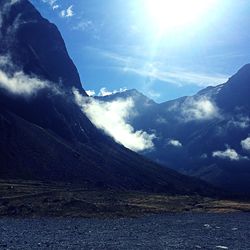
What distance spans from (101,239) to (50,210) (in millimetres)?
41473

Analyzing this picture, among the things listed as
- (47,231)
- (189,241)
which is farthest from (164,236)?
(47,231)

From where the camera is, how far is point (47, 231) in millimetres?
66250

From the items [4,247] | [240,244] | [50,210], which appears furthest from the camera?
[50,210]

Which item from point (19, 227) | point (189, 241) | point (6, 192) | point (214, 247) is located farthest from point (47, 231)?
point (6, 192)

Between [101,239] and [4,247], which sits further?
[101,239]

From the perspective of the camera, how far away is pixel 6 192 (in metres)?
143

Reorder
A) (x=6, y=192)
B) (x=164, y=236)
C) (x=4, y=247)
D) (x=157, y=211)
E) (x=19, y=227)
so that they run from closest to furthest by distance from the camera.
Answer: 1. (x=4, y=247)
2. (x=164, y=236)
3. (x=19, y=227)
4. (x=157, y=211)
5. (x=6, y=192)

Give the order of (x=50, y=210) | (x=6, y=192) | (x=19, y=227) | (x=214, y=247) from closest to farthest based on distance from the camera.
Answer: (x=214, y=247) < (x=19, y=227) < (x=50, y=210) < (x=6, y=192)

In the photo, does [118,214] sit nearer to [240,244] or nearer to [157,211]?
[157,211]

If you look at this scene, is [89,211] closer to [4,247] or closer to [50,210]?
[50,210]

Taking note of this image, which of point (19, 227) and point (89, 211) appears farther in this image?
point (89, 211)

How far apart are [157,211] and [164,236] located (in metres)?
51.0

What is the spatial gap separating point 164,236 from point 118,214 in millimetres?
35929

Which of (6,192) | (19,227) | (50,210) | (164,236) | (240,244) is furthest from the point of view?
(6,192)
